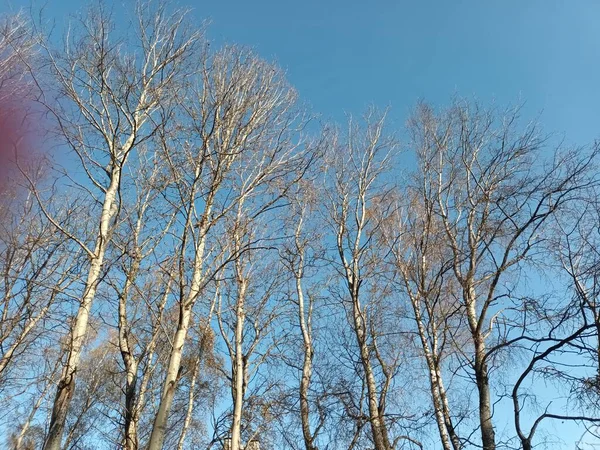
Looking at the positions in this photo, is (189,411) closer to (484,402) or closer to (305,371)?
(305,371)

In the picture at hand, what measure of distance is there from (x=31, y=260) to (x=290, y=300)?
5.28m

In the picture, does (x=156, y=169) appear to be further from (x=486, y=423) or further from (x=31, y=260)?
(x=486, y=423)

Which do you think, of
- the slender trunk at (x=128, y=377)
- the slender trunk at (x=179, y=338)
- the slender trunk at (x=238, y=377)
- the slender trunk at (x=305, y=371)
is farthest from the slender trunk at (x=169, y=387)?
the slender trunk at (x=305, y=371)

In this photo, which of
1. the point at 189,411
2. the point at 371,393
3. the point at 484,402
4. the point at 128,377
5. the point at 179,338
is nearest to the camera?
the point at 484,402

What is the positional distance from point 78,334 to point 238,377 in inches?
181

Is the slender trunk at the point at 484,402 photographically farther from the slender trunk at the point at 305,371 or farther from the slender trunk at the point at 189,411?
the slender trunk at the point at 189,411

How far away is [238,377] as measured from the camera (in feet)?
30.3

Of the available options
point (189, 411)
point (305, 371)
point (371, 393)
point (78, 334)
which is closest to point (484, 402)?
point (371, 393)

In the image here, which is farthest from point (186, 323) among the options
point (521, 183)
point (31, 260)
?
point (31, 260)

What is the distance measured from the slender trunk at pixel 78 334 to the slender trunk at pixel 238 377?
2.90 metres

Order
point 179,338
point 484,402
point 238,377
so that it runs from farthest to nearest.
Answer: point 238,377 → point 179,338 → point 484,402

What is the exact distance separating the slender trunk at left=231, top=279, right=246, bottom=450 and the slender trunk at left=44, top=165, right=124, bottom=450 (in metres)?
2.90

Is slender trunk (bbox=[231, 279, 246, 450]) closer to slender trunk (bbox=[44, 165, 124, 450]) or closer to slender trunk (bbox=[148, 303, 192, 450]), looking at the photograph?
slender trunk (bbox=[44, 165, 124, 450])

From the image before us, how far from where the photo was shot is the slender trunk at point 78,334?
15.3 feet
